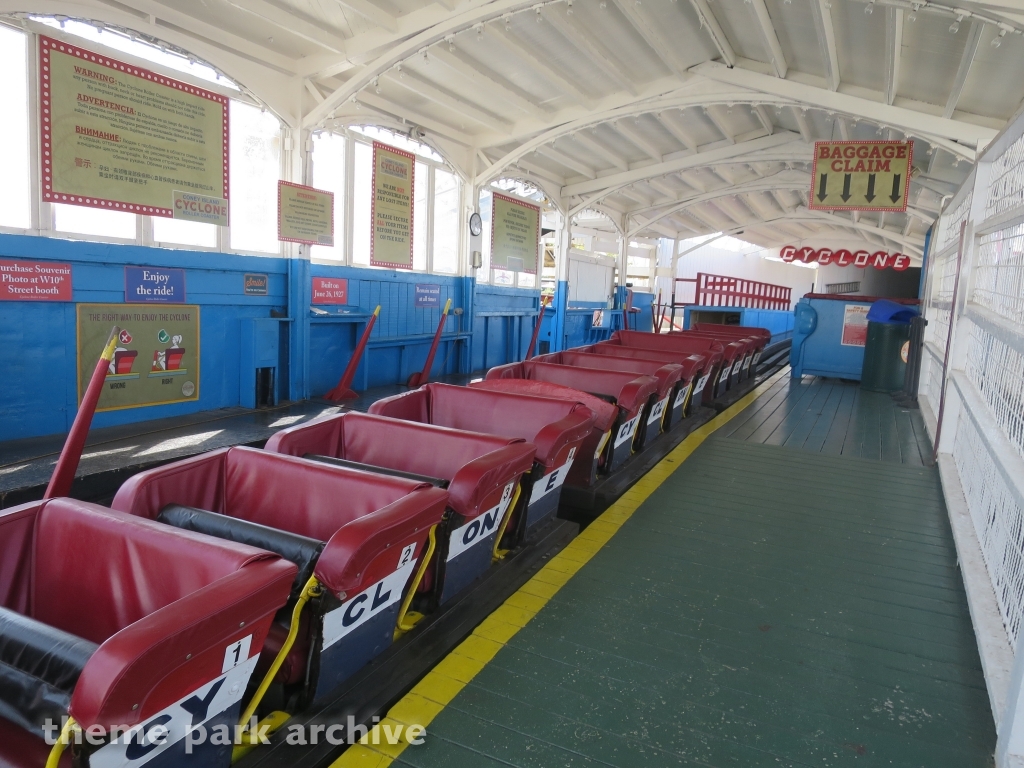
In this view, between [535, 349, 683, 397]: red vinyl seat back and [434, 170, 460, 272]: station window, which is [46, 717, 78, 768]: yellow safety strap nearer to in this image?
[535, 349, 683, 397]: red vinyl seat back

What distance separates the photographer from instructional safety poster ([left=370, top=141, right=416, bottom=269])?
24.1 feet

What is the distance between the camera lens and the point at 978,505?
3.21 m

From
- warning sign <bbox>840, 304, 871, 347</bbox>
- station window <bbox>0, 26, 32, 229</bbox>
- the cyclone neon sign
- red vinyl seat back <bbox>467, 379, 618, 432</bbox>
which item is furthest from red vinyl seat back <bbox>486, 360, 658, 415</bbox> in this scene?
the cyclone neon sign

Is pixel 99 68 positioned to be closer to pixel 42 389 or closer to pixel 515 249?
pixel 42 389

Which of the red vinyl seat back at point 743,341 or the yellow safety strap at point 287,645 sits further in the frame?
the red vinyl seat back at point 743,341

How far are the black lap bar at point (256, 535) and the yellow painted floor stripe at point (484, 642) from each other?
0.45m

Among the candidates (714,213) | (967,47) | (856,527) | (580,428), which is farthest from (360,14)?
(714,213)

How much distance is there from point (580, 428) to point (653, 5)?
454 cm

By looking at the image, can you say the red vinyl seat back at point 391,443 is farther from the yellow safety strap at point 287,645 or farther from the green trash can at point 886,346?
the green trash can at point 886,346

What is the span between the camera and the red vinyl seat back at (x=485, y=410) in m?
3.47

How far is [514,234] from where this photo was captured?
10.4 meters

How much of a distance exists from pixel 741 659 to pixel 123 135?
198 inches

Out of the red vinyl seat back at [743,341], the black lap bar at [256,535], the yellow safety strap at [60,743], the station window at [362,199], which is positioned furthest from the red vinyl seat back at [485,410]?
the red vinyl seat back at [743,341]

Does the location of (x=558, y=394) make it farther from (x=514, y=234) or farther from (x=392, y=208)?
(x=514, y=234)
